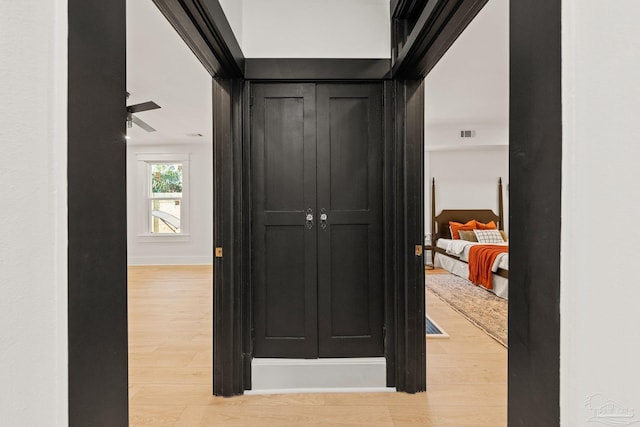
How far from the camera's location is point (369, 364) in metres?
2.57

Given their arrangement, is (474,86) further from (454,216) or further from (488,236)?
(454,216)

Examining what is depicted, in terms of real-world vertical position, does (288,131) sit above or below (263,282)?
above

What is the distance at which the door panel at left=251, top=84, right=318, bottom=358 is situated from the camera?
2.60 m

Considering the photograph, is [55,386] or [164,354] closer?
[55,386]

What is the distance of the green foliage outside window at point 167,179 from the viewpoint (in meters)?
8.26

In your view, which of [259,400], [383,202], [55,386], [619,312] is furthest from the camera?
[383,202]

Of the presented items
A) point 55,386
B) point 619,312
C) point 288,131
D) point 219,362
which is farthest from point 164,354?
point 619,312

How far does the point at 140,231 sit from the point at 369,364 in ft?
23.1

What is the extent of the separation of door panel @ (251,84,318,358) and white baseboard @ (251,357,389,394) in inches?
2.8

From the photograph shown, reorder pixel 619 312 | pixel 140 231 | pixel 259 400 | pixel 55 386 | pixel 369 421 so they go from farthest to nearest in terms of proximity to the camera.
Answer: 1. pixel 140 231
2. pixel 259 400
3. pixel 369 421
4. pixel 55 386
5. pixel 619 312

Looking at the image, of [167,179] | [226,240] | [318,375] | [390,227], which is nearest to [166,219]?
[167,179]

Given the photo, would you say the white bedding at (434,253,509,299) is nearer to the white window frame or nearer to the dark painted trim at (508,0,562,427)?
the dark painted trim at (508,0,562,427)

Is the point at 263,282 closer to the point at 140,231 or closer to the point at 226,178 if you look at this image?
the point at 226,178

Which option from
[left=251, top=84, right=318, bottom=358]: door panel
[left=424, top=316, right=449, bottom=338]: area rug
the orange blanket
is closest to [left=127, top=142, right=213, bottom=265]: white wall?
the orange blanket
